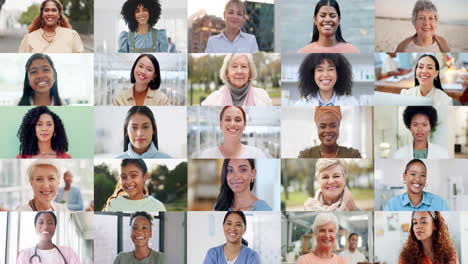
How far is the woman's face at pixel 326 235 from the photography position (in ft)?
8.09

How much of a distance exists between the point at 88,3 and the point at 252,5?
722 mm

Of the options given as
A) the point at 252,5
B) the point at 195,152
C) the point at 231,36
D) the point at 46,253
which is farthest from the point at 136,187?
the point at 252,5

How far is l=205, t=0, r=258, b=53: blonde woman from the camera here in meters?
2.45

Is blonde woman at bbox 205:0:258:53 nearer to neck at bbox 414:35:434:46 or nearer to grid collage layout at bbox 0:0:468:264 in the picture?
grid collage layout at bbox 0:0:468:264

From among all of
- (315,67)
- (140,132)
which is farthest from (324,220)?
(140,132)

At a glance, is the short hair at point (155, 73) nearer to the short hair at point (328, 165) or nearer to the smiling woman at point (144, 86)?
the smiling woman at point (144, 86)

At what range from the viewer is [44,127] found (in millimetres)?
2441

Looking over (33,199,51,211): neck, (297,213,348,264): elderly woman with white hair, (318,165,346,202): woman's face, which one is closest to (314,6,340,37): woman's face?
(318,165,346,202): woman's face

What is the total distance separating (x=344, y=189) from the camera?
8.05 ft

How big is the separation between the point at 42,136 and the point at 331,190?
1.29m

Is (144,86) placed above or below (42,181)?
above

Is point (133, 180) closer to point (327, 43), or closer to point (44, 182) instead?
point (44, 182)

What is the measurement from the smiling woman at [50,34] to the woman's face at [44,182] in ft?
1.72

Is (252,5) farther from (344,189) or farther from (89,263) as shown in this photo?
(89,263)
